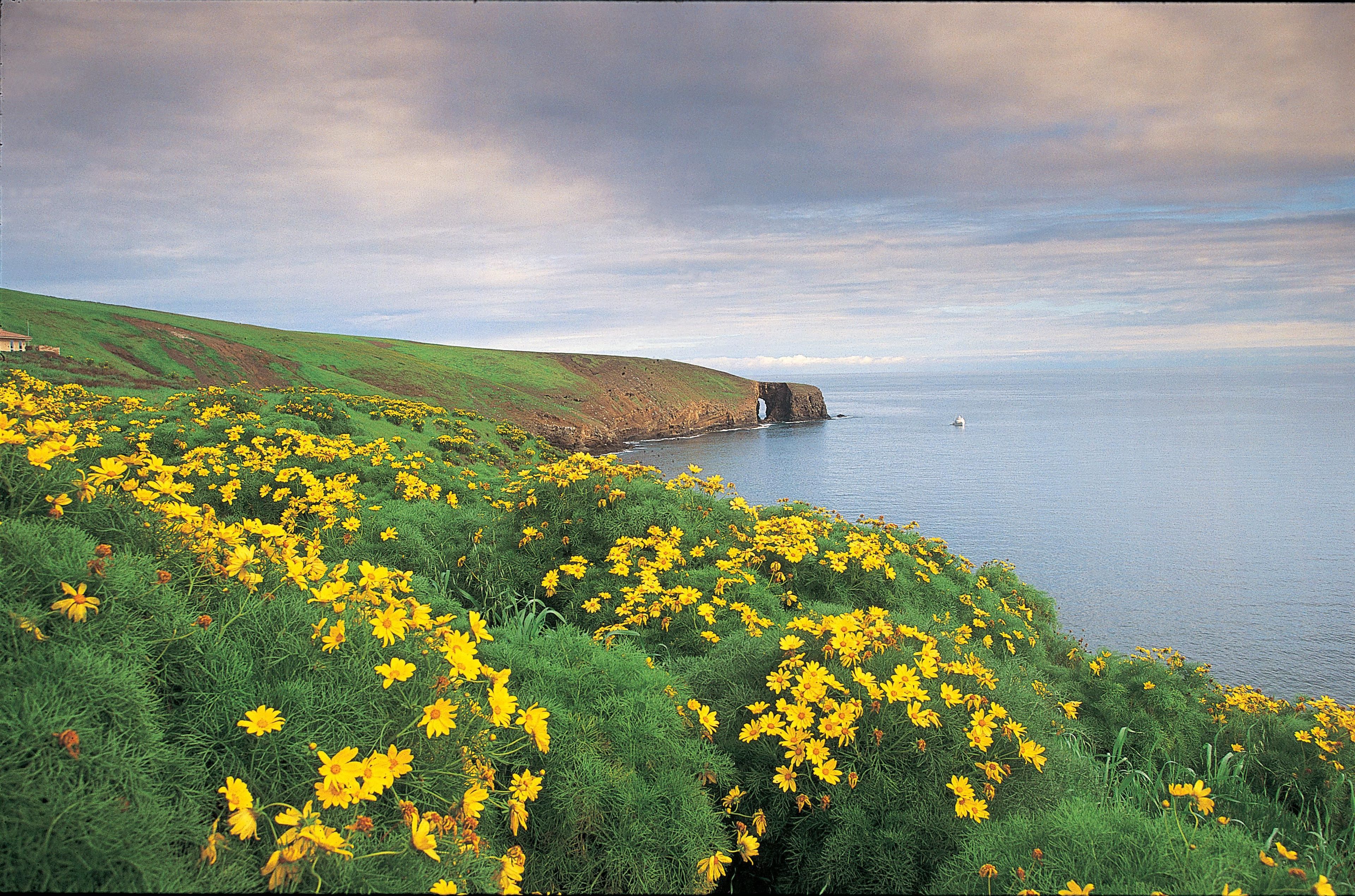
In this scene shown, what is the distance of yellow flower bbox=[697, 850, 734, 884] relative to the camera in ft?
11.1

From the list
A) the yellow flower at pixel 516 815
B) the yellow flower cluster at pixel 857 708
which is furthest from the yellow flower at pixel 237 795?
the yellow flower cluster at pixel 857 708

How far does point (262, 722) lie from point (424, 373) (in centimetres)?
8300

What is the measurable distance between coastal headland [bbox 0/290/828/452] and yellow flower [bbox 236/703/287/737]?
20904 millimetres

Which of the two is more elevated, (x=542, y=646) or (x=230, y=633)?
(x=230, y=633)

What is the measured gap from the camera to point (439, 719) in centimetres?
292

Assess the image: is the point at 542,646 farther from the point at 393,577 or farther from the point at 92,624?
the point at 92,624

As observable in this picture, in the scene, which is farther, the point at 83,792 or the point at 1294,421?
the point at 1294,421

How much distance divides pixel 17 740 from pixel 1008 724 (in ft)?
14.9

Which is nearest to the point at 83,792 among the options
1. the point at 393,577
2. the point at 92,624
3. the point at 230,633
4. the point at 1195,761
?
the point at 92,624

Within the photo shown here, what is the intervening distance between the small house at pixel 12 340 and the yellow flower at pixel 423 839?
4064 centimetres

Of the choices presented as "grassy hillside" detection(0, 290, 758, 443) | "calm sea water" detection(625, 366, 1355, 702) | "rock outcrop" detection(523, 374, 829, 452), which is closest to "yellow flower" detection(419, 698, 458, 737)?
"grassy hillside" detection(0, 290, 758, 443)

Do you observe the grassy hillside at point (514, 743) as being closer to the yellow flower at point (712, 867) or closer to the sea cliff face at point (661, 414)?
the yellow flower at point (712, 867)

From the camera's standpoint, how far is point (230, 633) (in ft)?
10.5

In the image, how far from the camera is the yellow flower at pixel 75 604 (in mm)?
2633
